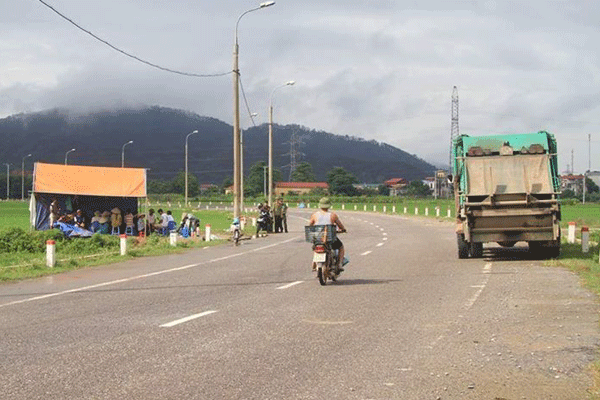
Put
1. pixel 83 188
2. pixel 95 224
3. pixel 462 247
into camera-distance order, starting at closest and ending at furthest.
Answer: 1. pixel 462 247
2. pixel 95 224
3. pixel 83 188

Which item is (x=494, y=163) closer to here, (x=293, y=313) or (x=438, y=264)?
(x=438, y=264)

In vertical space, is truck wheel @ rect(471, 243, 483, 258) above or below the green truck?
below

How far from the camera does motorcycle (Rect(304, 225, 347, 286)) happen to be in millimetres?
15516

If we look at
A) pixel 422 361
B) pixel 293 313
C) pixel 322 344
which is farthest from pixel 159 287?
pixel 422 361

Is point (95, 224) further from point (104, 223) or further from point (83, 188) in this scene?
point (83, 188)

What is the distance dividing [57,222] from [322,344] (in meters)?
25.9

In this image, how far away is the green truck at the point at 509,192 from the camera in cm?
2098

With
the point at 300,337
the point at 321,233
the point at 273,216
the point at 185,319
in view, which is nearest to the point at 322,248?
the point at 321,233

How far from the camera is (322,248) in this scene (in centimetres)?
1554

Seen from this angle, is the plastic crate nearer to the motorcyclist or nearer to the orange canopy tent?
the motorcyclist

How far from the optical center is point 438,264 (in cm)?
2117

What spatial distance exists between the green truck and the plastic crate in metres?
6.43

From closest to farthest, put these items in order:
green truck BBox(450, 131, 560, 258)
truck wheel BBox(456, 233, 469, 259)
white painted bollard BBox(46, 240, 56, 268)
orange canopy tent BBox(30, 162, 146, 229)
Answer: green truck BBox(450, 131, 560, 258) → white painted bollard BBox(46, 240, 56, 268) → truck wheel BBox(456, 233, 469, 259) → orange canopy tent BBox(30, 162, 146, 229)

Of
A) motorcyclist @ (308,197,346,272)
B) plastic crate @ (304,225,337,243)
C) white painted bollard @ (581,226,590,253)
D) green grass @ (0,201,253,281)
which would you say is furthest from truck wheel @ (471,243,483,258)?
green grass @ (0,201,253,281)
